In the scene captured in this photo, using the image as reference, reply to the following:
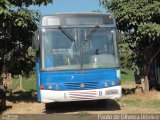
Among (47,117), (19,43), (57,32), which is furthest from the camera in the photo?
(19,43)

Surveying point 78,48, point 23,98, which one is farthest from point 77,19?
point 23,98

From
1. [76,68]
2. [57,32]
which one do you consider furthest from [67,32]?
[76,68]

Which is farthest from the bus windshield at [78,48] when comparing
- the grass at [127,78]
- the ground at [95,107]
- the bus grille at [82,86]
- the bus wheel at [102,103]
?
the grass at [127,78]

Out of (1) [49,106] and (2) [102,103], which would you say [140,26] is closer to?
(2) [102,103]

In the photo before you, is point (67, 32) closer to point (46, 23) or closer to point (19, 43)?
point (46, 23)

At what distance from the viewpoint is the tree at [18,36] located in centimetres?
1586

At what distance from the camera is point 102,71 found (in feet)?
44.7

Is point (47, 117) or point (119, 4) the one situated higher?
point (119, 4)

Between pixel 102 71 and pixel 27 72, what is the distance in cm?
612

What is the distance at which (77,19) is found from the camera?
1409cm

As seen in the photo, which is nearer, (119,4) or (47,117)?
(47,117)

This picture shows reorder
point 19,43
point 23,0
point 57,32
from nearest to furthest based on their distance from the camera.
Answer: point 57,32 < point 23,0 < point 19,43

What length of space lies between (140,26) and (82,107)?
4.52 meters

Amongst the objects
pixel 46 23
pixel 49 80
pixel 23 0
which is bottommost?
pixel 49 80
